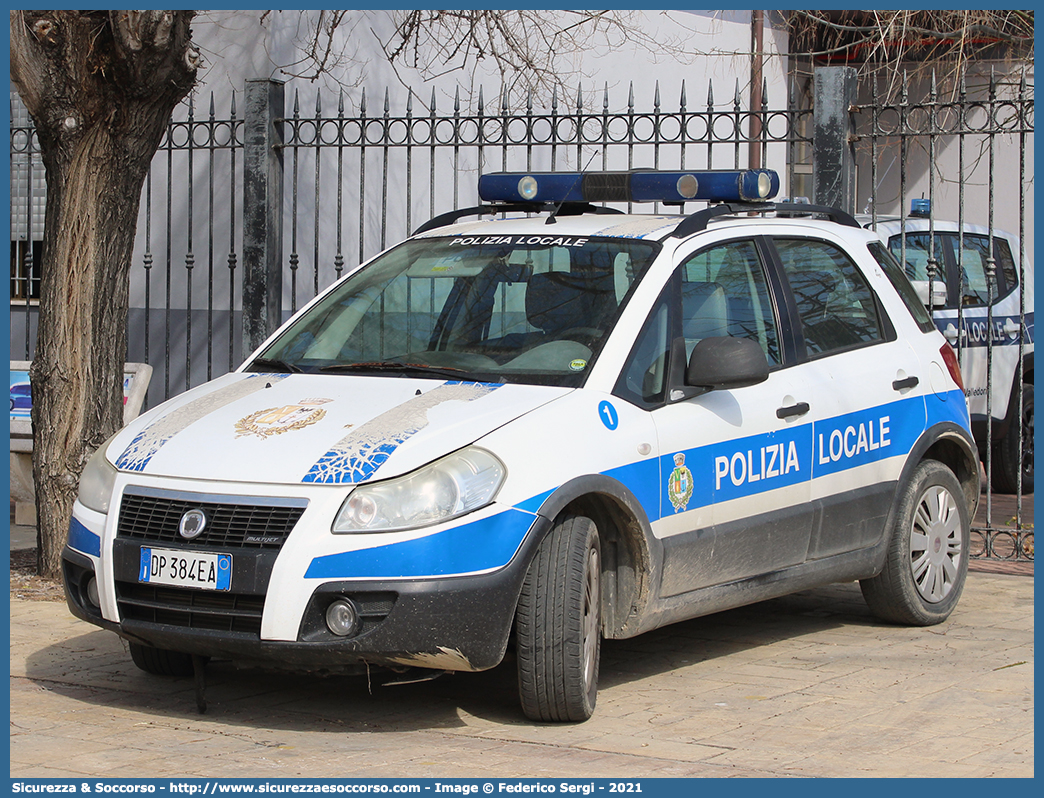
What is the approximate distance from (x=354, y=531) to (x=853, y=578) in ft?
8.65

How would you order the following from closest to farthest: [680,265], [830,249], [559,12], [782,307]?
[680,265] < [782,307] < [830,249] < [559,12]

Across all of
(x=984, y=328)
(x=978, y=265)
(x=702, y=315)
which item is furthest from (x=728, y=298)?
(x=978, y=265)

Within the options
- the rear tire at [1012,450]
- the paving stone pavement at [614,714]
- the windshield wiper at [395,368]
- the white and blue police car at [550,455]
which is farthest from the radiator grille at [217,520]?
the rear tire at [1012,450]

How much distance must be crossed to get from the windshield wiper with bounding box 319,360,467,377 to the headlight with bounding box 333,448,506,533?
71 cm

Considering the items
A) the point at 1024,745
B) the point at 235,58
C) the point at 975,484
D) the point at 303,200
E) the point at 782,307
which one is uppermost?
the point at 235,58

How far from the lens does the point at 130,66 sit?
23.6 ft

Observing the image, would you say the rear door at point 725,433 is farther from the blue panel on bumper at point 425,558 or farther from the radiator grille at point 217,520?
the radiator grille at point 217,520

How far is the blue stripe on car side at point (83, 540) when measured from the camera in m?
4.89

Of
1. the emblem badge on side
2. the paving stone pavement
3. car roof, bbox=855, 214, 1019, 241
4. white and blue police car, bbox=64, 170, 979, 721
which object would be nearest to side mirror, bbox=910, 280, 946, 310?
car roof, bbox=855, 214, 1019, 241

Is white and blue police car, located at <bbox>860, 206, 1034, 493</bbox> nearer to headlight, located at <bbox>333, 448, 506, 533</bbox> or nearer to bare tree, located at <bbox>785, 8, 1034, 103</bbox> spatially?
bare tree, located at <bbox>785, 8, 1034, 103</bbox>

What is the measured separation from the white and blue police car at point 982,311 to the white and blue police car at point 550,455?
322 centimetres

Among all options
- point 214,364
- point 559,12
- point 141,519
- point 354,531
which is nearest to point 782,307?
point 354,531

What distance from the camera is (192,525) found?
464cm

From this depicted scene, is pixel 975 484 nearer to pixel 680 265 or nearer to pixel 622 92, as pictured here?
pixel 680 265
